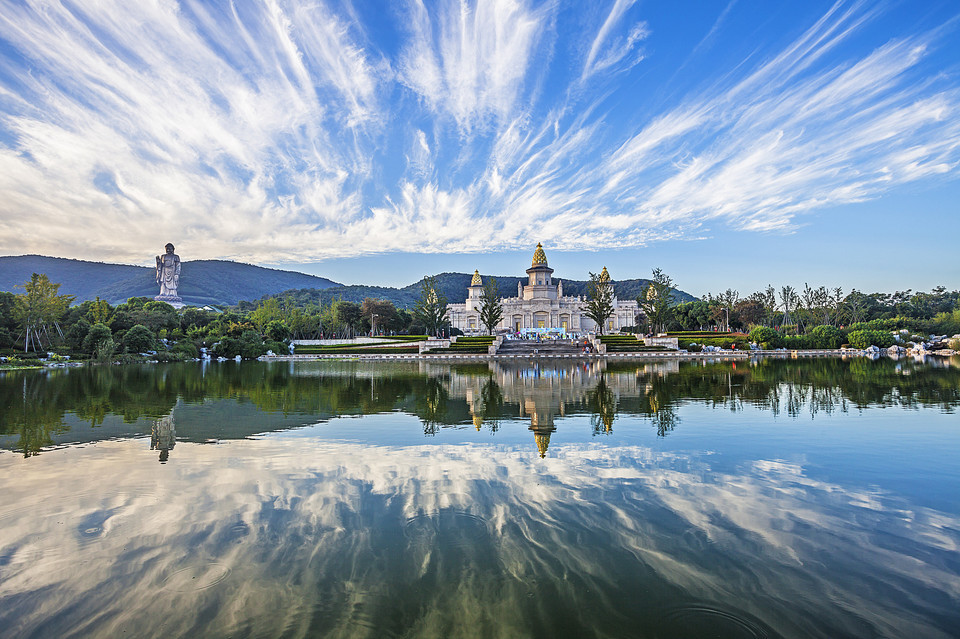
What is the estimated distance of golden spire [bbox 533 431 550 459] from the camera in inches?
338

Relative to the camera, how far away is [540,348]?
46781 millimetres

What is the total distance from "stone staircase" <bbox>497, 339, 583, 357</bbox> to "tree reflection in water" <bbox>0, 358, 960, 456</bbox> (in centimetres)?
2016

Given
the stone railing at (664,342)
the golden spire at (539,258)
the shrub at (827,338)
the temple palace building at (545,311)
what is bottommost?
the stone railing at (664,342)

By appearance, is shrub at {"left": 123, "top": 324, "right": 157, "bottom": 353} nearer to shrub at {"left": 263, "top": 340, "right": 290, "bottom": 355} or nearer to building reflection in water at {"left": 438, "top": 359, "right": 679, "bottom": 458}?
shrub at {"left": 263, "top": 340, "right": 290, "bottom": 355}

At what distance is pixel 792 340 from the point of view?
4803 cm

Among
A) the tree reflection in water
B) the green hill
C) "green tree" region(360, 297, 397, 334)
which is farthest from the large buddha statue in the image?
the tree reflection in water

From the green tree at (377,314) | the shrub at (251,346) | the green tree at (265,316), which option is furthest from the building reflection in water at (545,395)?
the green tree at (377,314)

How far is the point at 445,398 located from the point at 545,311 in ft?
191

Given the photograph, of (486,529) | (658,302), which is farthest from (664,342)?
(486,529)

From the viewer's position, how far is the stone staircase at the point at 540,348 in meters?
44.5

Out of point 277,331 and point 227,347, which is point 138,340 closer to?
point 227,347

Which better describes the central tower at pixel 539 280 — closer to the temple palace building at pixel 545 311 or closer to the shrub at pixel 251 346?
the temple palace building at pixel 545 311

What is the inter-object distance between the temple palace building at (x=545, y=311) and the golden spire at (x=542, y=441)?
196ft

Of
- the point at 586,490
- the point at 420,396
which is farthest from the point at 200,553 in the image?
the point at 420,396
